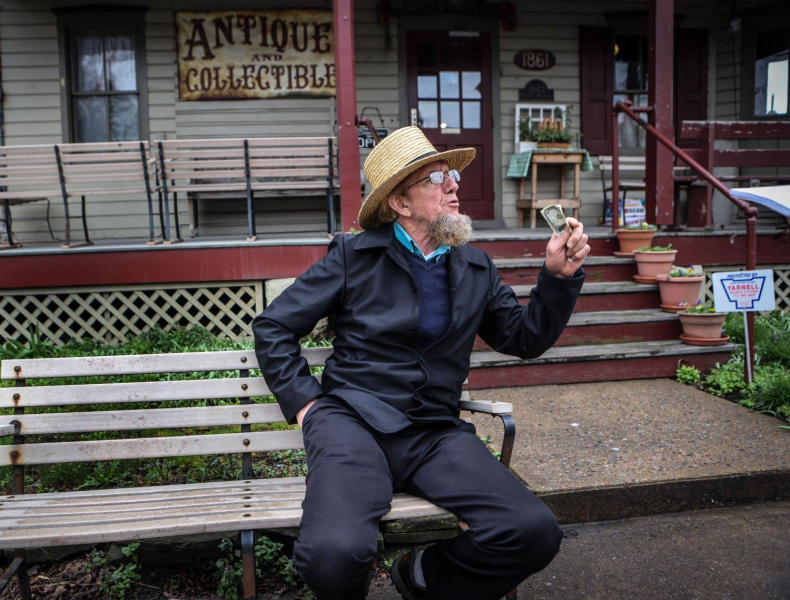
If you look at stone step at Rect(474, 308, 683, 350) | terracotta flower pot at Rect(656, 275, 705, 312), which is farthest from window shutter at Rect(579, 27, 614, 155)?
stone step at Rect(474, 308, 683, 350)

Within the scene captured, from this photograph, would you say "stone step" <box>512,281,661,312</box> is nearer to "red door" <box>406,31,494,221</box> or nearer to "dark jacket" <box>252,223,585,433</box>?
"dark jacket" <box>252,223,585,433</box>

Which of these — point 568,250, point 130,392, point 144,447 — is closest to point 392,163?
point 568,250

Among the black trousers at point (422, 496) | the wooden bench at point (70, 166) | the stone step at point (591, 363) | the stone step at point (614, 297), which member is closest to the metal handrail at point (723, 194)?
the stone step at point (591, 363)

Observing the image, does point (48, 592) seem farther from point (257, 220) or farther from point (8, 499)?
point (257, 220)

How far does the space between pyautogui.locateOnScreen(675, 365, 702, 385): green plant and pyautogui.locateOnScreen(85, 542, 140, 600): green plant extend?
386 centimetres

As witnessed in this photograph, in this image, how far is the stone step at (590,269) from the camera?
5793 mm

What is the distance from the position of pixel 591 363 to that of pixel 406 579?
3.03m

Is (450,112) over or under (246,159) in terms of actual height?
over

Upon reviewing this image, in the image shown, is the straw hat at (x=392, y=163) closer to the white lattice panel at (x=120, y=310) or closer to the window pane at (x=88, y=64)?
the white lattice panel at (x=120, y=310)

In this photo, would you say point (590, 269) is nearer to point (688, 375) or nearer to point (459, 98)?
point (688, 375)

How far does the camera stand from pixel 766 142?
29.9 ft

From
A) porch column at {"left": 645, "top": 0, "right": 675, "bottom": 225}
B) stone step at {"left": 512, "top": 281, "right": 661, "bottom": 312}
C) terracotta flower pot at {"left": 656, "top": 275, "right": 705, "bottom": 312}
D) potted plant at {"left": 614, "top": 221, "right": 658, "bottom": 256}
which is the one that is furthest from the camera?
porch column at {"left": 645, "top": 0, "right": 675, "bottom": 225}

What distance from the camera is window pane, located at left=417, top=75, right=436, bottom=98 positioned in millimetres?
8648

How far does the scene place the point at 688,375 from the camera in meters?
4.99
